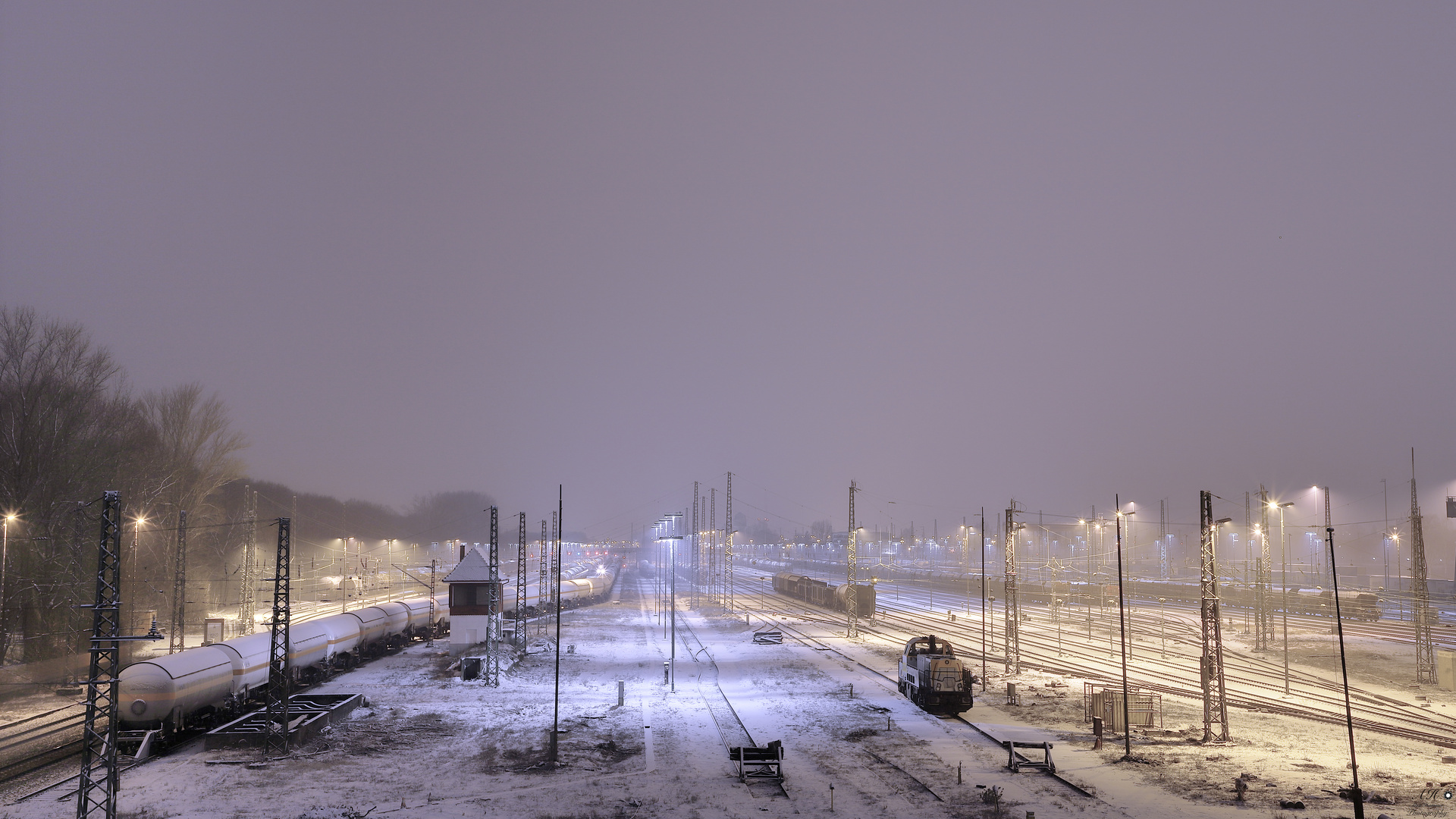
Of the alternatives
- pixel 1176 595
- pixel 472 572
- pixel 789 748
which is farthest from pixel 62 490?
pixel 1176 595

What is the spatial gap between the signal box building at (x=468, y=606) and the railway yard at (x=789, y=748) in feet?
5.66

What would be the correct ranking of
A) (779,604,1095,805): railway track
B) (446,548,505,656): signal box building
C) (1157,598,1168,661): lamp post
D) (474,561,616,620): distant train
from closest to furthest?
(779,604,1095,805): railway track
(446,548,505,656): signal box building
(1157,598,1168,661): lamp post
(474,561,616,620): distant train

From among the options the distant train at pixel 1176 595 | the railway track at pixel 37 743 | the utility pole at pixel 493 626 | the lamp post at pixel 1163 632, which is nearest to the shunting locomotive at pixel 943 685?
the utility pole at pixel 493 626

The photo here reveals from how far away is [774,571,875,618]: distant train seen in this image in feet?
258

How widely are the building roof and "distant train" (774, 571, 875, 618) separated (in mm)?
26760

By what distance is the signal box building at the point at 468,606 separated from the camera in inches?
2089

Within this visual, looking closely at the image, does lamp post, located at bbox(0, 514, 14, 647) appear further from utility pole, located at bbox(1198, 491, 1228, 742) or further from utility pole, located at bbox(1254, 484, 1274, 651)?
utility pole, located at bbox(1254, 484, 1274, 651)

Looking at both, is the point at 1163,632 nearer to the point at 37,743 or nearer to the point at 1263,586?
the point at 1263,586

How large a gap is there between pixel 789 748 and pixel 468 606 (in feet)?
100

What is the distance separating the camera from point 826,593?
9350 centimetres

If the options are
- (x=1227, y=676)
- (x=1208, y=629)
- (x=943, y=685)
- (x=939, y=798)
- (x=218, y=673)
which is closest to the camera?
(x=939, y=798)

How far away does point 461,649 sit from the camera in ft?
174

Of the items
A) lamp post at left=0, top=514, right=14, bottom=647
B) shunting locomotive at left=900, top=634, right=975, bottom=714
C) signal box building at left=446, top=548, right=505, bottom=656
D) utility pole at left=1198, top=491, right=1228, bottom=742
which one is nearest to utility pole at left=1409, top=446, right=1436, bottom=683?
utility pole at left=1198, top=491, right=1228, bottom=742

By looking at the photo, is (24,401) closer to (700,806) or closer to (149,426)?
(149,426)
